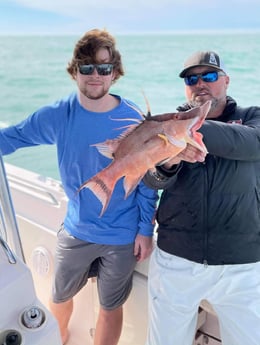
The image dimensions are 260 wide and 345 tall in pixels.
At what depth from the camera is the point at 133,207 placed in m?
1.64

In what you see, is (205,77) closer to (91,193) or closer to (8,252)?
(91,193)

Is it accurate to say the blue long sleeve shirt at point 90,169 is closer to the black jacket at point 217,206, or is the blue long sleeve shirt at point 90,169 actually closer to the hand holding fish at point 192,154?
the black jacket at point 217,206

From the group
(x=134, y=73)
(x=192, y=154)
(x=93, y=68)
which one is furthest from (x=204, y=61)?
(x=134, y=73)

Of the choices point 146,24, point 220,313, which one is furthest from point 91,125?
point 146,24

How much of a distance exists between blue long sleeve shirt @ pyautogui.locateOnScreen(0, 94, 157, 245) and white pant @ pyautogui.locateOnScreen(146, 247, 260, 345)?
0.20 metres

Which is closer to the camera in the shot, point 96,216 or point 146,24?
point 96,216

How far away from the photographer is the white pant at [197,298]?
1380 mm

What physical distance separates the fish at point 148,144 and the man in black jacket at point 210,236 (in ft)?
0.67

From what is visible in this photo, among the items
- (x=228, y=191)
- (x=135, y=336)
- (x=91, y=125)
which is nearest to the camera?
(x=228, y=191)

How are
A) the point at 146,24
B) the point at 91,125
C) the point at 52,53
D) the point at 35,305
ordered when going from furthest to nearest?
1. the point at 52,53
2. the point at 146,24
3. the point at 91,125
4. the point at 35,305

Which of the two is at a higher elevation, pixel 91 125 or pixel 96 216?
pixel 91 125

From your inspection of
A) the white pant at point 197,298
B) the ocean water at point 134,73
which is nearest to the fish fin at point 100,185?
the white pant at point 197,298

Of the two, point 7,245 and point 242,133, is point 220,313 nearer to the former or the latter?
point 242,133

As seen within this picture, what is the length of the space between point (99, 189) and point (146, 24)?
392 inches
